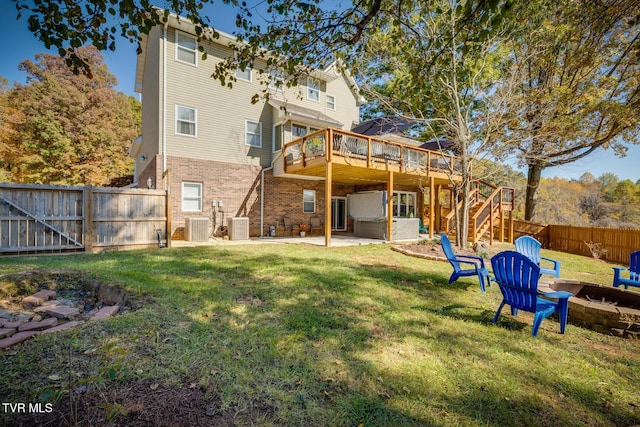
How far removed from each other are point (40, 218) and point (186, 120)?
6.60m

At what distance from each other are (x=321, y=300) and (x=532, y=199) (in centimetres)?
A: 1825

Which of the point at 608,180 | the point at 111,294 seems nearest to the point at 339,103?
the point at 111,294

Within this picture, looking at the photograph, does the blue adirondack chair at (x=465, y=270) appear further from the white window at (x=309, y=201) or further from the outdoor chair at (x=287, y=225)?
the white window at (x=309, y=201)

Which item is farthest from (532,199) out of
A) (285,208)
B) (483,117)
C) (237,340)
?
(237,340)

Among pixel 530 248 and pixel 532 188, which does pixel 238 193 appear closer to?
pixel 530 248

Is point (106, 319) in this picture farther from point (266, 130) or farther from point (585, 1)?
point (266, 130)

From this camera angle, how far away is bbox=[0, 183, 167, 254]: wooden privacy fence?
23.8 feet

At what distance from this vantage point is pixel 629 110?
11.3m

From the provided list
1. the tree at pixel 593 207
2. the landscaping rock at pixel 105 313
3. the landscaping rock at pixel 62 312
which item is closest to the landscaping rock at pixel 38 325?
the landscaping rock at pixel 62 312

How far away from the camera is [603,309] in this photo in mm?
3949

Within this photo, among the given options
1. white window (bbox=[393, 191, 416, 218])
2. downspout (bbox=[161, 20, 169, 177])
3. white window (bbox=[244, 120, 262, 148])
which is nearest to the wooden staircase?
white window (bbox=[393, 191, 416, 218])

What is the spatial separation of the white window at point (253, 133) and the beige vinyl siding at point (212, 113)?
176mm

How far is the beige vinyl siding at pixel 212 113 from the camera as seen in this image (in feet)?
39.0

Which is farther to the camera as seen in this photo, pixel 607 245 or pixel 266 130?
pixel 266 130
